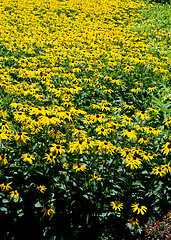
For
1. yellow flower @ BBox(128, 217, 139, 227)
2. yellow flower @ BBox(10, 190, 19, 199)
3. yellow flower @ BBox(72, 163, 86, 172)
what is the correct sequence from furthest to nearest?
yellow flower @ BBox(128, 217, 139, 227) < yellow flower @ BBox(72, 163, 86, 172) < yellow flower @ BBox(10, 190, 19, 199)

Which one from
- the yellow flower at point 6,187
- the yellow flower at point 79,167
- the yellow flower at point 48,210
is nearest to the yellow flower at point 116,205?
the yellow flower at point 79,167

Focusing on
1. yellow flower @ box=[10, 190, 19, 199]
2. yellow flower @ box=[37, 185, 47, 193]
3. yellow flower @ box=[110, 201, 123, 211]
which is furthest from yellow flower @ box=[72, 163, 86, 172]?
yellow flower @ box=[10, 190, 19, 199]

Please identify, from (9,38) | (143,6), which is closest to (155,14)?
(143,6)

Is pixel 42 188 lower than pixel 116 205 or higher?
higher

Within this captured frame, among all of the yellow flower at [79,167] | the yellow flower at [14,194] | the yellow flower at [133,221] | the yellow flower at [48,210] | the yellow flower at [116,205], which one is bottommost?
the yellow flower at [133,221]

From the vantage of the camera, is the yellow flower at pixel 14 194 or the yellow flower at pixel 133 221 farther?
the yellow flower at pixel 133 221

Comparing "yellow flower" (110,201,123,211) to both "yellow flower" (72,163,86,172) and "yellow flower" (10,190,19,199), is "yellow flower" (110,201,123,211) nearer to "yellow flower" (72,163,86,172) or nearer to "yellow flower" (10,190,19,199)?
"yellow flower" (72,163,86,172)

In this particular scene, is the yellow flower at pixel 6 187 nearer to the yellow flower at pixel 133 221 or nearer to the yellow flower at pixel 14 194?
the yellow flower at pixel 14 194

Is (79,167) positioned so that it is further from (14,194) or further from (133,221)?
(133,221)

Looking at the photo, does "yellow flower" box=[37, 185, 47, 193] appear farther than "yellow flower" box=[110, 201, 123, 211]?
No

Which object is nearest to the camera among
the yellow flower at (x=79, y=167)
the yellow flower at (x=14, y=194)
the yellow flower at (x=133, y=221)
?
the yellow flower at (x=14, y=194)

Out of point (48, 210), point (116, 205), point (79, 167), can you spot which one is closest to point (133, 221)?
point (116, 205)

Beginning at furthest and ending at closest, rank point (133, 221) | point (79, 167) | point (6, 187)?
point (133, 221), point (79, 167), point (6, 187)

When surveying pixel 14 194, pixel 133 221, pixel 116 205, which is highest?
pixel 14 194
